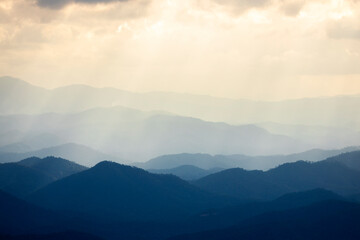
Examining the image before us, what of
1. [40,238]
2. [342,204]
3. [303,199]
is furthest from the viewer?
[303,199]

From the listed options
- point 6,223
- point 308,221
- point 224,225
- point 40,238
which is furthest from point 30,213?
point 308,221

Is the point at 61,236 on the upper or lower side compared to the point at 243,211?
lower

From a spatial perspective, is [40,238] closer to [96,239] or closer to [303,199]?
[96,239]

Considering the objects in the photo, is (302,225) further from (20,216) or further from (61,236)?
(20,216)

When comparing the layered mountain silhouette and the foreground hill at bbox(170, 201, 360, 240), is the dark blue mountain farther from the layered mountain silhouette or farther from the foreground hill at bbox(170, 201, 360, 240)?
the layered mountain silhouette

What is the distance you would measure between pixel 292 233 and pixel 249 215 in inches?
1472

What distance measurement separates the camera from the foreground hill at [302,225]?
477 ft

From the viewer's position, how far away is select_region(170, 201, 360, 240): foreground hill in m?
145

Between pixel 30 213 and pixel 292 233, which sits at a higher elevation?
pixel 30 213

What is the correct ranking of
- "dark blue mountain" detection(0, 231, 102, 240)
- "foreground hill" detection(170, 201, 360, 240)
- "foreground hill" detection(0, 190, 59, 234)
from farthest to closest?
"foreground hill" detection(0, 190, 59, 234), "foreground hill" detection(170, 201, 360, 240), "dark blue mountain" detection(0, 231, 102, 240)

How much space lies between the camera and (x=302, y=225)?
15125cm

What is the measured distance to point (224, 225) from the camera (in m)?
175

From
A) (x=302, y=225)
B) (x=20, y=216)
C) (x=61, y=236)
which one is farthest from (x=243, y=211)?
(x=20, y=216)

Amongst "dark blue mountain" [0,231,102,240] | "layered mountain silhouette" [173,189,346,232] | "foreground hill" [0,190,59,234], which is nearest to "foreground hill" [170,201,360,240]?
"layered mountain silhouette" [173,189,346,232]
